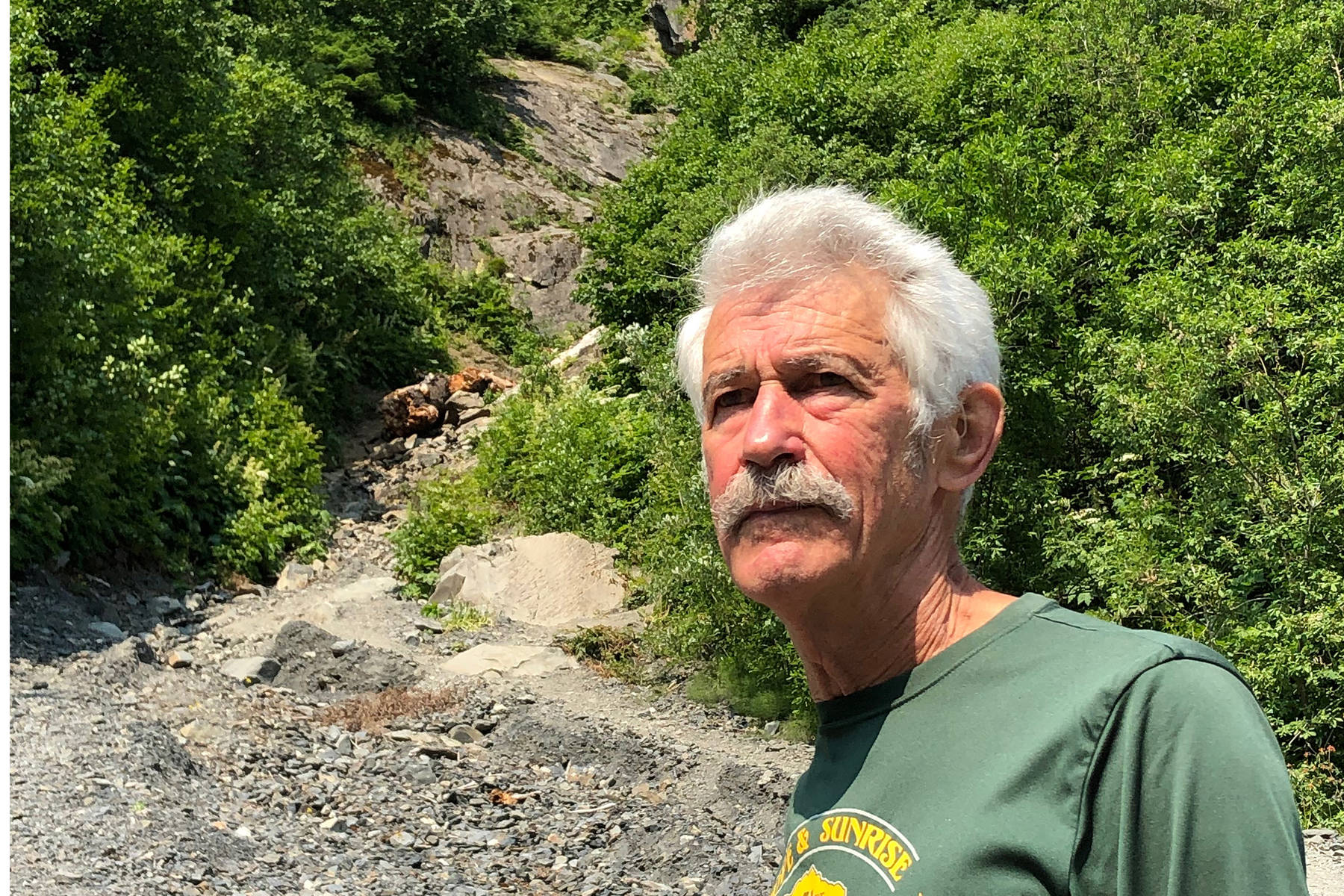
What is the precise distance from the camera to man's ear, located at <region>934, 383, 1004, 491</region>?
1594 millimetres

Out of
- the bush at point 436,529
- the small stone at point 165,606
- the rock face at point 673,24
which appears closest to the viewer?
the small stone at point 165,606

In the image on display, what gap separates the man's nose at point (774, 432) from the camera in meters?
1.54

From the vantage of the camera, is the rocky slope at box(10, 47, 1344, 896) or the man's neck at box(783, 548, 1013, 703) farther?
→ the rocky slope at box(10, 47, 1344, 896)

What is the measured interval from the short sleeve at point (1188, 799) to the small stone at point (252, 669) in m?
8.90

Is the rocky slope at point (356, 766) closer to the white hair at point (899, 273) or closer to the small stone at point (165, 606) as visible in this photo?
the small stone at point (165, 606)

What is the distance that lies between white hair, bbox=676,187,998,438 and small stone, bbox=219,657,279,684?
8.53 m

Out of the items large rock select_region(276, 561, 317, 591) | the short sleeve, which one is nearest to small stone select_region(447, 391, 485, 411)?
large rock select_region(276, 561, 317, 591)

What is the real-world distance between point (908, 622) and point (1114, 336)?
695 centimetres

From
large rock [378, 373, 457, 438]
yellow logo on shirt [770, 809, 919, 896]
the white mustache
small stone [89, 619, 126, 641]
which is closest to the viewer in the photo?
yellow logo on shirt [770, 809, 919, 896]

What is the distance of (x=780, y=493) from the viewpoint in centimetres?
152

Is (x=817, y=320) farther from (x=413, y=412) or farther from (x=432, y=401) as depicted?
(x=432, y=401)

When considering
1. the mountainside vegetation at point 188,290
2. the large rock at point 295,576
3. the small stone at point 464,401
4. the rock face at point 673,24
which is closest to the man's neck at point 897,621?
the mountainside vegetation at point 188,290

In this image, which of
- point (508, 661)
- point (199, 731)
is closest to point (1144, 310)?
point (508, 661)

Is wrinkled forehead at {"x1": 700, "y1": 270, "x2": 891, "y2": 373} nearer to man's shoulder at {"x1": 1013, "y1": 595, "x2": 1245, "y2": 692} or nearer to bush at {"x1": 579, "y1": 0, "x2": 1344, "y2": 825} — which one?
man's shoulder at {"x1": 1013, "y1": 595, "x2": 1245, "y2": 692}
